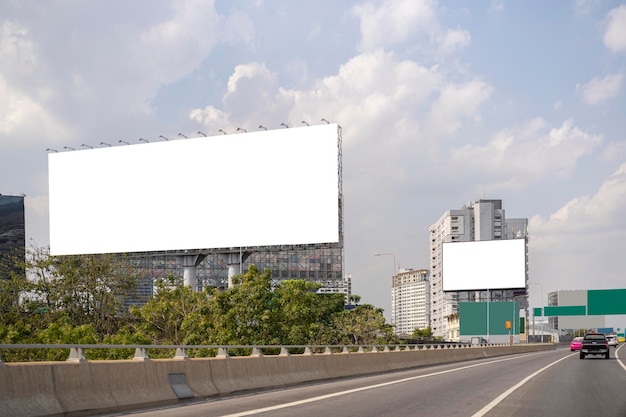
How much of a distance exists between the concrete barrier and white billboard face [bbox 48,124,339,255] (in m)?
66.7

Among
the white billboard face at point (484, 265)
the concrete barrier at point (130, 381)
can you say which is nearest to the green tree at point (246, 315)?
the concrete barrier at point (130, 381)

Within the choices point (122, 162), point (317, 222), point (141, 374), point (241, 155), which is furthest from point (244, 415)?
point (122, 162)

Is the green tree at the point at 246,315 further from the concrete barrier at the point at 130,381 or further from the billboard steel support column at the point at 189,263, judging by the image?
the concrete barrier at the point at 130,381

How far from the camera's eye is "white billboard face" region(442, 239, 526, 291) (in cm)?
11788

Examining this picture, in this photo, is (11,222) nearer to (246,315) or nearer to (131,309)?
(131,309)

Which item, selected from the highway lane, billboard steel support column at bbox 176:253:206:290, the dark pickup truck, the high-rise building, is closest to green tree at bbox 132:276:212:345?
billboard steel support column at bbox 176:253:206:290

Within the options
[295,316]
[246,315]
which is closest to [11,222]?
[295,316]

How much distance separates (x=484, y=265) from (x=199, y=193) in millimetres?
46172

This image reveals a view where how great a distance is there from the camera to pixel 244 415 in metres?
12.8

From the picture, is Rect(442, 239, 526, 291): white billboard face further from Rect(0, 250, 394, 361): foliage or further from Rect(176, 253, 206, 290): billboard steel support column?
Rect(0, 250, 394, 361): foliage

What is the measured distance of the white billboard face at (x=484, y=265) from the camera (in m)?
118

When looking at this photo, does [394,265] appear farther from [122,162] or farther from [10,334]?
[10,334]

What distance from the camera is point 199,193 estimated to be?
96312mm

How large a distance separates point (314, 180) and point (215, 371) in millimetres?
73505
